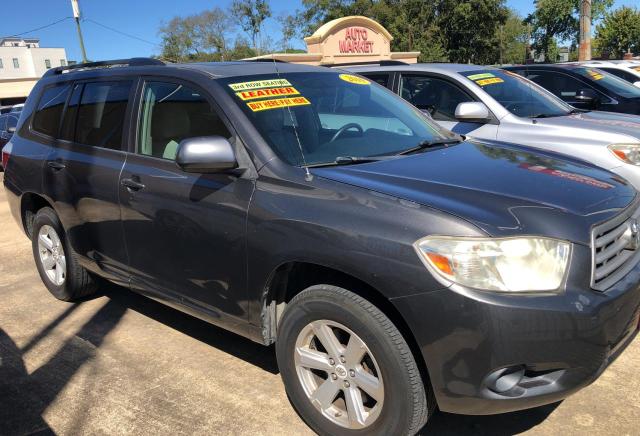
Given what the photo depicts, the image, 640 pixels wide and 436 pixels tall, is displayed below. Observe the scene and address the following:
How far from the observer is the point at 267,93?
331 cm

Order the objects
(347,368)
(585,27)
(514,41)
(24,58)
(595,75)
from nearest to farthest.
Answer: (347,368)
(595,75)
(585,27)
(514,41)
(24,58)

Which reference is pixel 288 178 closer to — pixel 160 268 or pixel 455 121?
pixel 160 268

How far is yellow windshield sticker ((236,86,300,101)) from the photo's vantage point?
10.6 feet

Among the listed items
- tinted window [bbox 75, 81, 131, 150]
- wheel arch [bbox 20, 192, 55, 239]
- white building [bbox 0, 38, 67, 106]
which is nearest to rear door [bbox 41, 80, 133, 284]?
tinted window [bbox 75, 81, 131, 150]

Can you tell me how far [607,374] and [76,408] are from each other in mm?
3009

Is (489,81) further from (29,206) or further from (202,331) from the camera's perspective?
(29,206)

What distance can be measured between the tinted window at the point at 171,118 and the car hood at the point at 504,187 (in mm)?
876

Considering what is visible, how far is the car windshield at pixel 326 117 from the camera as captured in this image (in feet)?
10.1

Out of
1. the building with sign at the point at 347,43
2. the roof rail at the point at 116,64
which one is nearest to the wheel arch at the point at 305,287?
the roof rail at the point at 116,64

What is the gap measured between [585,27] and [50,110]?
1766 centimetres

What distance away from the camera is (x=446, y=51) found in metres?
42.6

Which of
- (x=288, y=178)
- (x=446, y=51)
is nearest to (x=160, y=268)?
(x=288, y=178)

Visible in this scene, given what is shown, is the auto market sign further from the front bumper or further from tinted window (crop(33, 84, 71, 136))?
the front bumper

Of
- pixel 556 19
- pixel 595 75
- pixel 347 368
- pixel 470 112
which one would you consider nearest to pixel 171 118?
pixel 347 368
